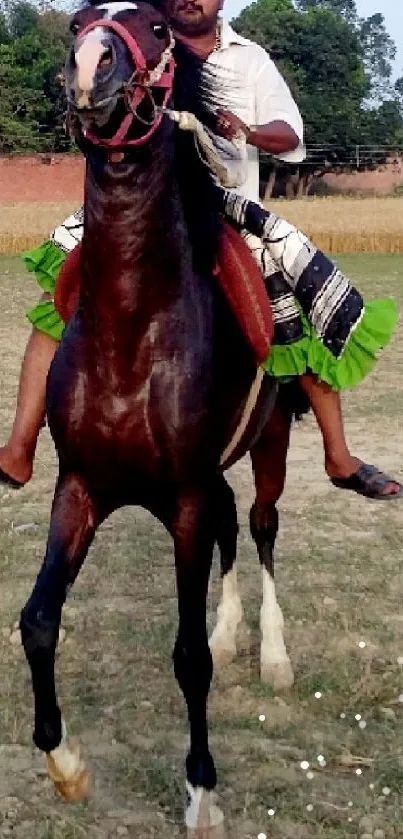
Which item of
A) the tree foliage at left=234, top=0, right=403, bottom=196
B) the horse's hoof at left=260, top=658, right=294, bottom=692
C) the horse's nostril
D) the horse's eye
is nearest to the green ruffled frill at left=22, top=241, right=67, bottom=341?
the horse's eye

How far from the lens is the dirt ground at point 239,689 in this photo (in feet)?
11.8

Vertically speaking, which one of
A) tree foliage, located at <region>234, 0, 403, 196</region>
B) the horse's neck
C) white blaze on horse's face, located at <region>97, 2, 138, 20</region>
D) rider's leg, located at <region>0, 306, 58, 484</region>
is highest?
white blaze on horse's face, located at <region>97, 2, 138, 20</region>

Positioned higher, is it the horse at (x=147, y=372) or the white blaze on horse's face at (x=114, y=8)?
the white blaze on horse's face at (x=114, y=8)

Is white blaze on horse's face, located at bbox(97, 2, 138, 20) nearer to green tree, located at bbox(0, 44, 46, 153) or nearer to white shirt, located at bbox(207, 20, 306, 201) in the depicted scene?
white shirt, located at bbox(207, 20, 306, 201)

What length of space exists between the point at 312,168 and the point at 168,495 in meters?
57.8

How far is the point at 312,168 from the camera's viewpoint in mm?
59156

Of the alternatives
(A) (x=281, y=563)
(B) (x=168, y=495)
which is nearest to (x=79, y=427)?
(B) (x=168, y=495)

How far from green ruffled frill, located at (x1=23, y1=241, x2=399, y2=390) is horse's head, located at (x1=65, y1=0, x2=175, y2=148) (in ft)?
3.89

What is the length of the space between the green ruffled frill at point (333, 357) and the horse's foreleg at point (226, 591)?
0.91 m

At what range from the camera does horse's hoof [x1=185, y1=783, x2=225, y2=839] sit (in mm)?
3418

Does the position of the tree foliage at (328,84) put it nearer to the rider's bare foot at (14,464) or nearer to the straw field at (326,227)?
the straw field at (326,227)

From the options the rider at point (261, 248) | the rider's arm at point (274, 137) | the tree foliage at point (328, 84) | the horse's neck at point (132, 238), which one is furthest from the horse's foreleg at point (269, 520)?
the tree foliage at point (328, 84)

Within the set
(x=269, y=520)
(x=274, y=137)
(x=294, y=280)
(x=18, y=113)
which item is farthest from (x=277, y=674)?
(x=18, y=113)

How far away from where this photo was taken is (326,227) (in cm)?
3062
